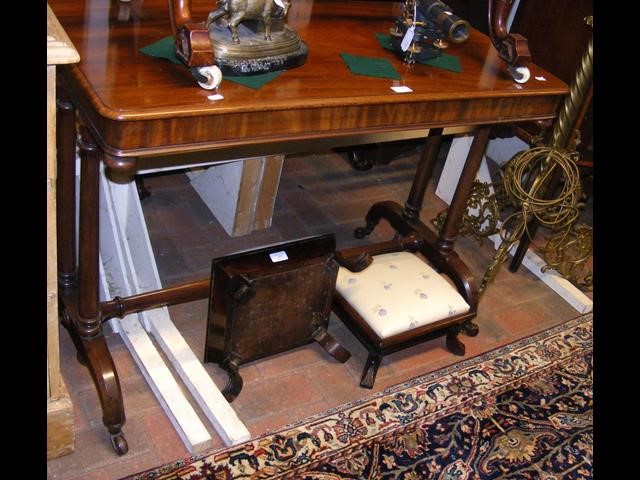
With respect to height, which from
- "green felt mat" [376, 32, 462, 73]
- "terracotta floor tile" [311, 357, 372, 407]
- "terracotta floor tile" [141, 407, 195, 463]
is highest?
"green felt mat" [376, 32, 462, 73]

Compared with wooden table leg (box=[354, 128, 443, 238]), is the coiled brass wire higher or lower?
higher

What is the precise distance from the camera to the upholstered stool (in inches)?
104

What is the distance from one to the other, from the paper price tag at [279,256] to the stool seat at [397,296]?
1.18 ft

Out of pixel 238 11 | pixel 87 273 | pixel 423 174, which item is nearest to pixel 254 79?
pixel 238 11

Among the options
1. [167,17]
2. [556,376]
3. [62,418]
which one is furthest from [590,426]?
[167,17]

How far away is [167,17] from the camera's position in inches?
87.5

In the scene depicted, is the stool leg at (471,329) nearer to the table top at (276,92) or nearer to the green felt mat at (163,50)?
the table top at (276,92)

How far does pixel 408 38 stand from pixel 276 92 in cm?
59

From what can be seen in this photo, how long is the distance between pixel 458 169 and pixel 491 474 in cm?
179

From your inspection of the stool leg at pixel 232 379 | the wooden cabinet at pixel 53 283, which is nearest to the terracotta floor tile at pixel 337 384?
the stool leg at pixel 232 379

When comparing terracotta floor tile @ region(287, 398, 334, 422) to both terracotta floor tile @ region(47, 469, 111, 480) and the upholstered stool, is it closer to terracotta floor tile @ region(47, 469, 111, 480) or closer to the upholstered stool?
the upholstered stool

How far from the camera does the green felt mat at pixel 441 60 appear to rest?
7.78 ft

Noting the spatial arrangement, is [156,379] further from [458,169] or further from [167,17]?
[458,169]

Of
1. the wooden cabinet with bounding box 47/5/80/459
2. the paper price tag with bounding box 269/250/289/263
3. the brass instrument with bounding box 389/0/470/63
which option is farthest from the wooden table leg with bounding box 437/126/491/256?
→ the wooden cabinet with bounding box 47/5/80/459
